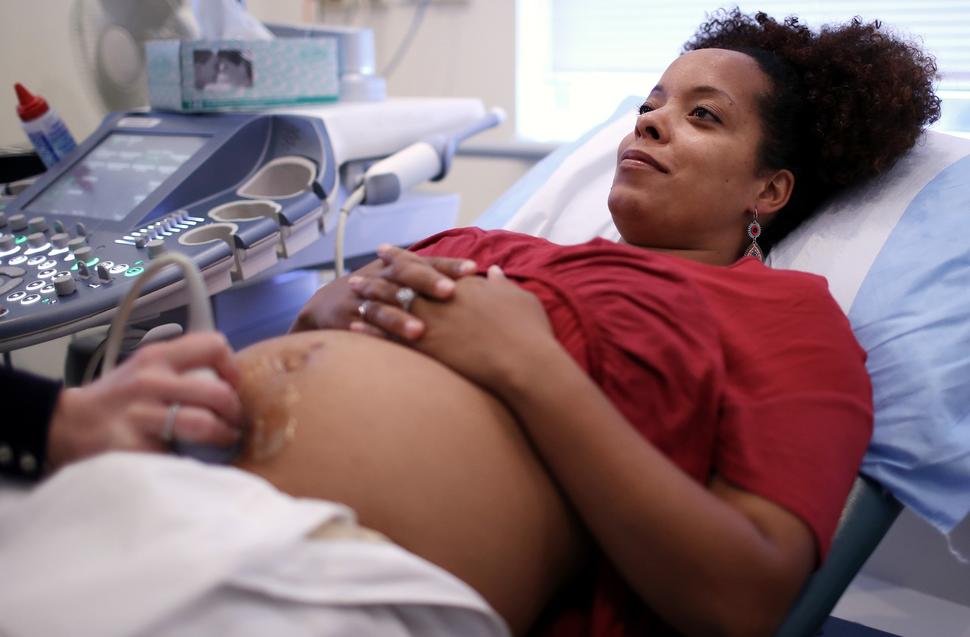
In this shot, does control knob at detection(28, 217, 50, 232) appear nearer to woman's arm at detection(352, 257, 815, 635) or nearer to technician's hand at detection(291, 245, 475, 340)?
technician's hand at detection(291, 245, 475, 340)

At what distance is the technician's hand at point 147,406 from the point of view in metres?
0.64

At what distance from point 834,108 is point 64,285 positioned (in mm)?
1065

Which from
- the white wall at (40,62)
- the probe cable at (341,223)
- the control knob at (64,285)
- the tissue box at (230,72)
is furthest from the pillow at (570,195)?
the white wall at (40,62)

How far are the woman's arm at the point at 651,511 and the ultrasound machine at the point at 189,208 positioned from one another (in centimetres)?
58

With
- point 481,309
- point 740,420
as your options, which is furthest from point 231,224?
point 740,420

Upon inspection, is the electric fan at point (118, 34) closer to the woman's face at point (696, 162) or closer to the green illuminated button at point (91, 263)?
the green illuminated button at point (91, 263)

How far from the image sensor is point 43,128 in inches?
59.4

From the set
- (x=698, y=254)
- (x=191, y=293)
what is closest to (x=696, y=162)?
(x=698, y=254)

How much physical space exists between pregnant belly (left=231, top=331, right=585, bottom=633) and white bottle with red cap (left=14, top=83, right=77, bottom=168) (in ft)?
3.17

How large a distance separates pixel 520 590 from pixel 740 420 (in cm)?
26

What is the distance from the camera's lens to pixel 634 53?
2.06m

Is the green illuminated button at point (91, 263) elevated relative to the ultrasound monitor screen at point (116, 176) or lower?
lower

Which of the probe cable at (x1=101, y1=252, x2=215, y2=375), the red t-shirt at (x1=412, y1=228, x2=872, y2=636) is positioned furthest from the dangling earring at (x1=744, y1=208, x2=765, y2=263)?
the probe cable at (x1=101, y1=252, x2=215, y2=375)

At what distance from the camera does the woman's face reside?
107 cm
